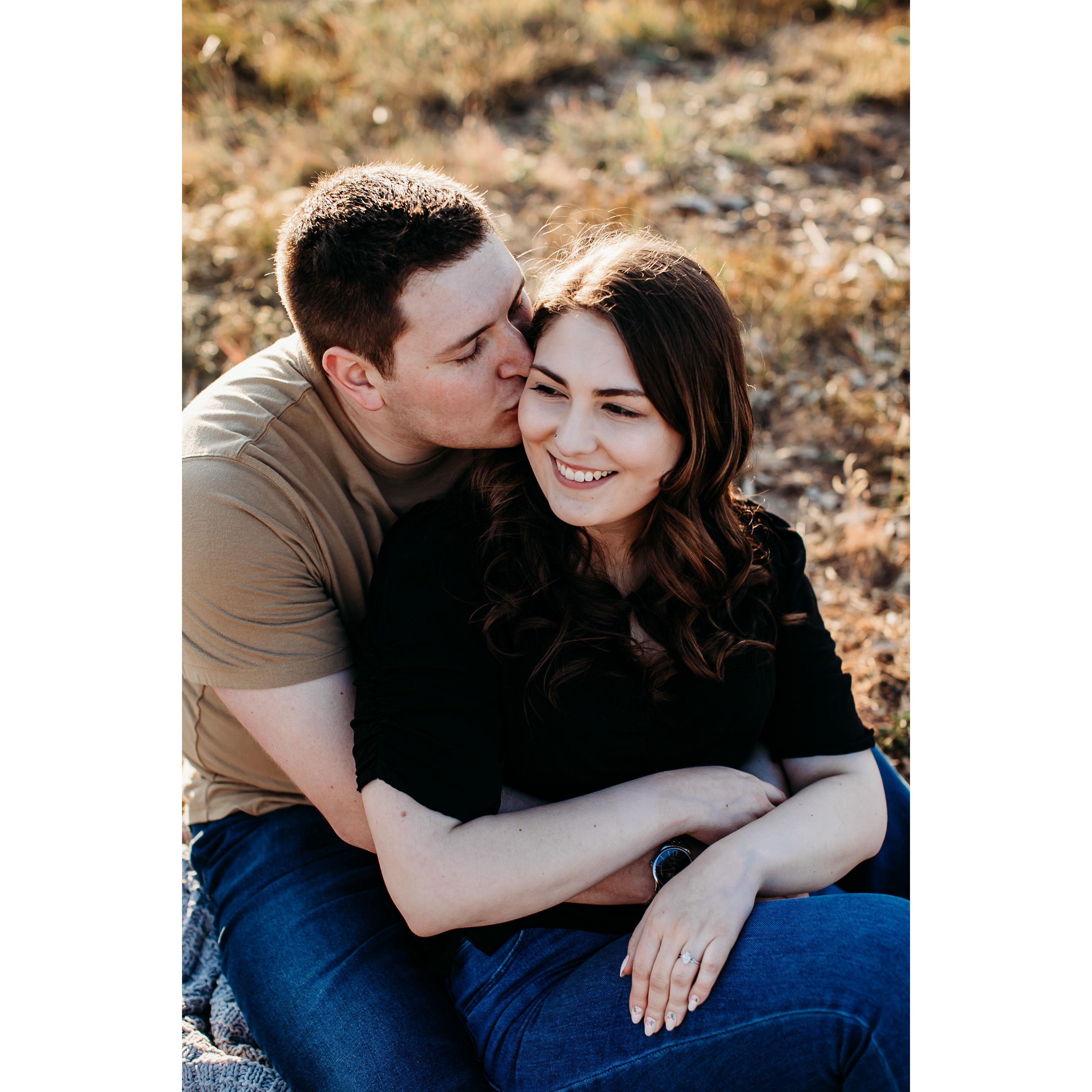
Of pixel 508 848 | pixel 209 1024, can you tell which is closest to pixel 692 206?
pixel 508 848

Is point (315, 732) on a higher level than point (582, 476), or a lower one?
lower

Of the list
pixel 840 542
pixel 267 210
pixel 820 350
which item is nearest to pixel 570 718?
pixel 840 542

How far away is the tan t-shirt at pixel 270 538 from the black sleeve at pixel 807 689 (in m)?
0.95

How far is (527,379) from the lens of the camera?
2248 mm

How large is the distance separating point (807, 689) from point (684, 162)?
526 centimetres

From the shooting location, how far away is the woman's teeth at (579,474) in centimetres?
214

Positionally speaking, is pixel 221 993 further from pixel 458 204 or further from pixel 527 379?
pixel 458 204

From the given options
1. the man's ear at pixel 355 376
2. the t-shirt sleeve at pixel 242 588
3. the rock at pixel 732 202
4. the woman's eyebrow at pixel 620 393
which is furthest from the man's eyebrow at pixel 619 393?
the rock at pixel 732 202

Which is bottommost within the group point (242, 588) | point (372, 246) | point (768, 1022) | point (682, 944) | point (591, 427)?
point (768, 1022)

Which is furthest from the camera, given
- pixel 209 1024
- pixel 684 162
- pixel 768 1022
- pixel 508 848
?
pixel 684 162

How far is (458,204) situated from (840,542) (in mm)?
2682

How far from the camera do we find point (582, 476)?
2.16 metres

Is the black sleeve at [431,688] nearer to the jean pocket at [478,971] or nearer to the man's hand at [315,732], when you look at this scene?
the man's hand at [315,732]

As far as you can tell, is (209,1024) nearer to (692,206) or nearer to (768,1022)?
(768,1022)
